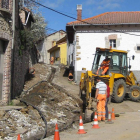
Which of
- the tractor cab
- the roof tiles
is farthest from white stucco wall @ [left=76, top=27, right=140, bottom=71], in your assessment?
the tractor cab

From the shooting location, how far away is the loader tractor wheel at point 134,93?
14938 mm

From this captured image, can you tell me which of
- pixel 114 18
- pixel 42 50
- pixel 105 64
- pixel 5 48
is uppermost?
pixel 114 18

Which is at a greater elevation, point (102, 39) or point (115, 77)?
point (102, 39)

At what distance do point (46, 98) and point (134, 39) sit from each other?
1242 centimetres

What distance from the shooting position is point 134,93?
15023 mm

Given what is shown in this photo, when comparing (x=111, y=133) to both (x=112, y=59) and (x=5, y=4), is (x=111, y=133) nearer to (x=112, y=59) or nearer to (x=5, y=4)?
(x=5, y=4)

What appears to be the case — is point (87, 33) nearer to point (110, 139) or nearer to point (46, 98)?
point (46, 98)

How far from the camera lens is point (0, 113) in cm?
792

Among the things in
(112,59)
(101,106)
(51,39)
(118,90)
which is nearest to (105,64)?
(112,59)

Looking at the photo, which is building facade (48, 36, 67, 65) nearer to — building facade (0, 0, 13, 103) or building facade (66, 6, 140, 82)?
building facade (66, 6, 140, 82)

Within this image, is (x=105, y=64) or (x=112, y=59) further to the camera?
(x=112, y=59)

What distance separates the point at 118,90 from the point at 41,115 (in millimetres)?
6571

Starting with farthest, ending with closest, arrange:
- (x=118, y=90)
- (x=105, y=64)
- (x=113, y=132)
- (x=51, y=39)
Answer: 1. (x=51, y=39)
2. (x=118, y=90)
3. (x=105, y=64)
4. (x=113, y=132)

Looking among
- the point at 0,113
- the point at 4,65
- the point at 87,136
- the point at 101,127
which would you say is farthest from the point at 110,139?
the point at 4,65
